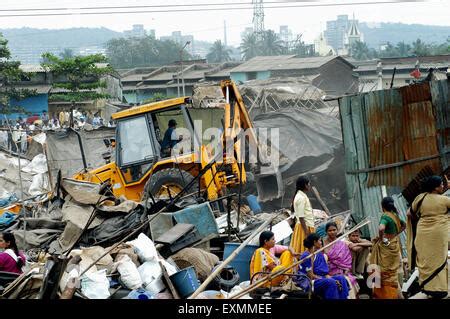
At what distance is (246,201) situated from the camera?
47.1 feet

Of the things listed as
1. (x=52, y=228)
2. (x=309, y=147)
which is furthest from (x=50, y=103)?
(x=52, y=228)

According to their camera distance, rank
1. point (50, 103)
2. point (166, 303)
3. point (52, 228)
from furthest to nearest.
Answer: point (50, 103), point (52, 228), point (166, 303)

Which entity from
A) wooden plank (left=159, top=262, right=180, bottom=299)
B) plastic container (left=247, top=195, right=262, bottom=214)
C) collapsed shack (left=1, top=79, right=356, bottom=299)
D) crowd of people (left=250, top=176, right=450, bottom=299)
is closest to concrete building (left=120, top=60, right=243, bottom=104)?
collapsed shack (left=1, top=79, right=356, bottom=299)

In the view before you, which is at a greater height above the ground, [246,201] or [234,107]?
[234,107]

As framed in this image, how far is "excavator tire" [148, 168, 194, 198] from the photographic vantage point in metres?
13.0

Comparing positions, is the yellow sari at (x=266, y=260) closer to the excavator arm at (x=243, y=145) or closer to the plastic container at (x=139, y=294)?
the plastic container at (x=139, y=294)

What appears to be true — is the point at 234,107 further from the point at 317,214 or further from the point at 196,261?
the point at 196,261

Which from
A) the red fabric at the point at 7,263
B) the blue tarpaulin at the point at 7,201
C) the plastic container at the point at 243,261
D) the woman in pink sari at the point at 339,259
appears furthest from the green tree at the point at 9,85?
the woman in pink sari at the point at 339,259

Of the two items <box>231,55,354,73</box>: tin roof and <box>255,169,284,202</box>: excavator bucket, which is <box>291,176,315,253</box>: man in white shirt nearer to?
<box>255,169,284,202</box>: excavator bucket

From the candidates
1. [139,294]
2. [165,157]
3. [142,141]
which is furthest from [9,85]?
[139,294]

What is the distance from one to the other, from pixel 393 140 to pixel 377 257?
2.58 meters

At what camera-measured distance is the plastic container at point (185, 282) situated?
8.63m

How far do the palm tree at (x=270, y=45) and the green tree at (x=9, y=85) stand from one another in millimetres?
55443

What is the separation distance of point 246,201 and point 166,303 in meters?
8.12
